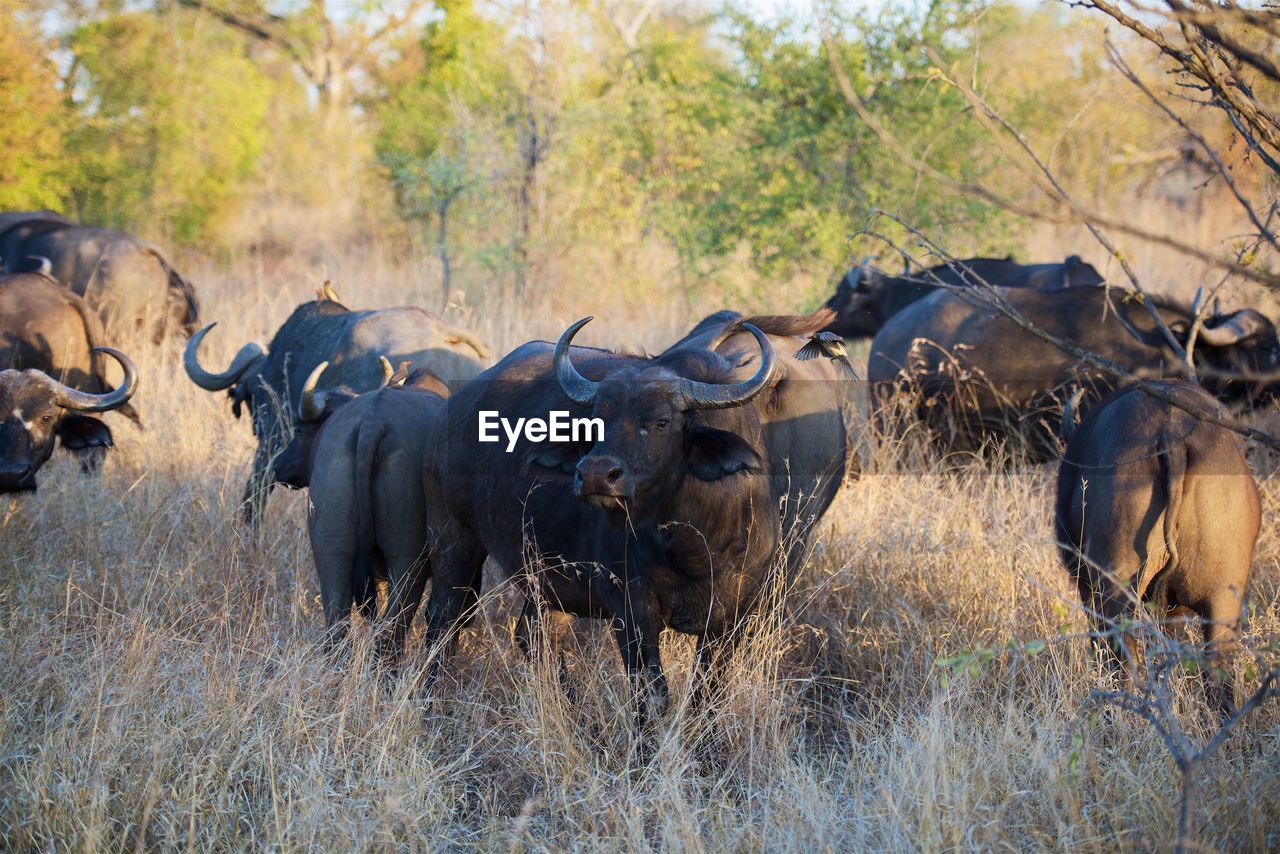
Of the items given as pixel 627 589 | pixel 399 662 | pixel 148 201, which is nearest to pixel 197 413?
pixel 399 662

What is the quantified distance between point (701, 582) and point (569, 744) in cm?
73

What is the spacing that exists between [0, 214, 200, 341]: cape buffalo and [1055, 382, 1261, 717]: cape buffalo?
30.2ft

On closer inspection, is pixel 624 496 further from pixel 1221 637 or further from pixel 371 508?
pixel 1221 637

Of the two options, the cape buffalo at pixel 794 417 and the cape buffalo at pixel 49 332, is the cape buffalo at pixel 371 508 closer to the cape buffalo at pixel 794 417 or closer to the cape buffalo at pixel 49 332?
the cape buffalo at pixel 794 417

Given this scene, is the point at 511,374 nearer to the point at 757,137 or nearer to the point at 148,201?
the point at 757,137

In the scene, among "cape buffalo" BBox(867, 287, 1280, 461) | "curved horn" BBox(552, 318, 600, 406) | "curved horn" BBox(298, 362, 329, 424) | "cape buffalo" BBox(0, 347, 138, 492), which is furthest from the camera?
"cape buffalo" BBox(867, 287, 1280, 461)

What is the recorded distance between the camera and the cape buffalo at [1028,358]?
23.1ft

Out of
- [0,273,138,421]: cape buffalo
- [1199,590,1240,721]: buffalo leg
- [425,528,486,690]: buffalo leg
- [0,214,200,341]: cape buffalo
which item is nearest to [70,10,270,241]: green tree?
[0,214,200,341]: cape buffalo

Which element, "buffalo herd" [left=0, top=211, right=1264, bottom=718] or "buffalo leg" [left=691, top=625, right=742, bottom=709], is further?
"buffalo leg" [left=691, top=625, right=742, bottom=709]

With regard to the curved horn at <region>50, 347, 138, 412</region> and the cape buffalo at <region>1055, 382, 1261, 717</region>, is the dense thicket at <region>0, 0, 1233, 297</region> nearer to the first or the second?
the cape buffalo at <region>1055, 382, 1261, 717</region>

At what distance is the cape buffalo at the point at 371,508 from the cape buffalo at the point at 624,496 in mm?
126

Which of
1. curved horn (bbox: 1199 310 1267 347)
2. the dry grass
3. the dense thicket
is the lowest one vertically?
the dry grass

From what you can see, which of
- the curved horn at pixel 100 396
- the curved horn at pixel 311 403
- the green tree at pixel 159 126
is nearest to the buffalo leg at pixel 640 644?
the curved horn at pixel 311 403

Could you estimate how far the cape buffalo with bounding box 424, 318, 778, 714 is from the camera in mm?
3852
